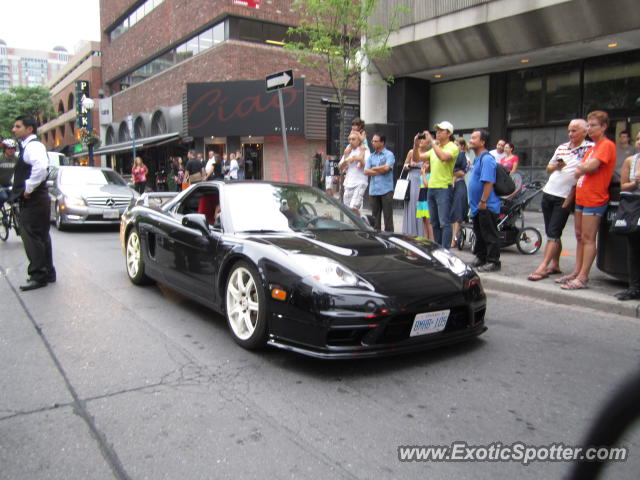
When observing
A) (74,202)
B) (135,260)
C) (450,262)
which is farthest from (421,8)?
(450,262)

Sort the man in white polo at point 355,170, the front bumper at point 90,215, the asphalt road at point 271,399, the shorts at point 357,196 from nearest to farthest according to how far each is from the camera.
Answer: the asphalt road at point 271,399 → the man in white polo at point 355,170 → the shorts at point 357,196 → the front bumper at point 90,215

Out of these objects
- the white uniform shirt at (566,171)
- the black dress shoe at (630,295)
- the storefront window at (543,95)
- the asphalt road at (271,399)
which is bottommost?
the asphalt road at (271,399)

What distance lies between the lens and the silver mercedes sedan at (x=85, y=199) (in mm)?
11672

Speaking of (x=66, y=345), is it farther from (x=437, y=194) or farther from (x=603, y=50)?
(x=603, y=50)

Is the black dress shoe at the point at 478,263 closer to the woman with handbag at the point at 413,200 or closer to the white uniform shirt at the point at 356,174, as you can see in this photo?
the woman with handbag at the point at 413,200

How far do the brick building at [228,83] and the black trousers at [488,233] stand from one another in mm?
13565

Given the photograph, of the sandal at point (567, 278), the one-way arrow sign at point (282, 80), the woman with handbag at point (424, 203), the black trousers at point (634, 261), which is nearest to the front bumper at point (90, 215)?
the one-way arrow sign at point (282, 80)

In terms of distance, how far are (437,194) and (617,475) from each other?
5.43 metres

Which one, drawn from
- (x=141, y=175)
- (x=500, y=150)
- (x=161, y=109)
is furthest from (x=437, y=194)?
(x=161, y=109)

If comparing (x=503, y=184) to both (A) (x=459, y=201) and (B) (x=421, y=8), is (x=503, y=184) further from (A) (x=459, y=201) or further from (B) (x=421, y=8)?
(B) (x=421, y=8)

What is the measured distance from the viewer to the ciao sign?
75.7 feet

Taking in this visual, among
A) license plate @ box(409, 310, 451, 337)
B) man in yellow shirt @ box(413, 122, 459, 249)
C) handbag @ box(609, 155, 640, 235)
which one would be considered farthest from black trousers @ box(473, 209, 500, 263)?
license plate @ box(409, 310, 451, 337)

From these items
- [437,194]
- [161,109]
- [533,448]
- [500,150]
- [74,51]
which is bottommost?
[533,448]

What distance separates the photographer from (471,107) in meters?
15.3
